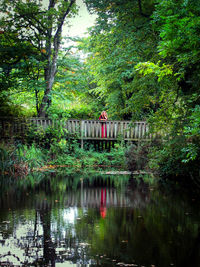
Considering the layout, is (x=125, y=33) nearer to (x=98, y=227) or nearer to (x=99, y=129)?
(x=99, y=129)

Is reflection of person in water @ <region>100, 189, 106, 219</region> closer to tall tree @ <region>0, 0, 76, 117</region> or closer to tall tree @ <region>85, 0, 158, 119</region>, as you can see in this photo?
tall tree @ <region>85, 0, 158, 119</region>

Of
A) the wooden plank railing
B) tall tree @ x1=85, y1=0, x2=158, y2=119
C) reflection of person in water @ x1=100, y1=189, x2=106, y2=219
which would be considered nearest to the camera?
reflection of person in water @ x1=100, y1=189, x2=106, y2=219

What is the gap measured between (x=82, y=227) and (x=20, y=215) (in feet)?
4.09

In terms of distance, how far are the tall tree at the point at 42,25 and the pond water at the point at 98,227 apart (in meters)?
9.57

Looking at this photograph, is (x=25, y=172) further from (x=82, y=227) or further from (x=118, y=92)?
(x=118, y=92)

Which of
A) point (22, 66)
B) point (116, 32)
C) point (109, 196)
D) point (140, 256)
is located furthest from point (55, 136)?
point (140, 256)

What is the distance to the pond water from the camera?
341cm

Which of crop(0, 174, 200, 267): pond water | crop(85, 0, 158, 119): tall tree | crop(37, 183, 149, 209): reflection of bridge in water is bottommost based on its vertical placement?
crop(37, 183, 149, 209): reflection of bridge in water

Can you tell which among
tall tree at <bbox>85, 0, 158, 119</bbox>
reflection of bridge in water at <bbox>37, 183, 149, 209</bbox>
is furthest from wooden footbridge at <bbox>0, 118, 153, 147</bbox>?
reflection of bridge in water at <bbox>37, 183, 149, 209</bbox>

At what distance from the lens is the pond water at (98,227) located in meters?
3.41

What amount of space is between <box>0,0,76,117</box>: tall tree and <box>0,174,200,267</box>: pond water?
9575 mm

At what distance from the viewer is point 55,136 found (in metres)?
15.5

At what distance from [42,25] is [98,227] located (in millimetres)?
13989

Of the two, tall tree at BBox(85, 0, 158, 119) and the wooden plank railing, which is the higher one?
tall tree at BBox(85, 0, 158, 119)
